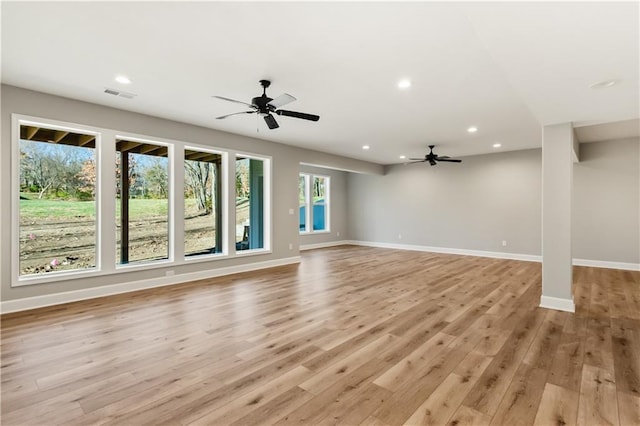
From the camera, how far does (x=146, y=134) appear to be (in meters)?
4.94

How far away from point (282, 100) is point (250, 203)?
370 cm

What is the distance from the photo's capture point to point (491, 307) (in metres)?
3.93

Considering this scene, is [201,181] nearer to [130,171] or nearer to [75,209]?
[130,171]

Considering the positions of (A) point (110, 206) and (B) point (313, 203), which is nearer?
(A) point (110, 206)

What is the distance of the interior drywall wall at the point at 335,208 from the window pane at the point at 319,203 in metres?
0.21

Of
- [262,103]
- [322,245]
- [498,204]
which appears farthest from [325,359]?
[322,245]

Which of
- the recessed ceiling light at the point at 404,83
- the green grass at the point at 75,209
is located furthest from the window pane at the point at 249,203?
the recessed ceiling light at the point at 404,83

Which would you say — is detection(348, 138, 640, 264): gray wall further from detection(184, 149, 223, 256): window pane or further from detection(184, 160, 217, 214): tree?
detection(184, 160, 217, 214): tree

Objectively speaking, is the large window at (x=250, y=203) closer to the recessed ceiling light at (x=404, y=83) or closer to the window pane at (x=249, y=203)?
the window pane at (x=249, y=203)

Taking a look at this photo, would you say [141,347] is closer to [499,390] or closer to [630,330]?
[499,390]

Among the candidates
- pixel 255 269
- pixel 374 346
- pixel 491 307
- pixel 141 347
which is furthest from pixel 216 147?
pixel 491 307

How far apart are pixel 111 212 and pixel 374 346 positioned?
13.9 ft

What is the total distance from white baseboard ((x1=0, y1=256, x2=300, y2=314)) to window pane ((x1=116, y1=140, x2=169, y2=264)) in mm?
416

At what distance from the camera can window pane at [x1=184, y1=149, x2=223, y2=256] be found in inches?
222
